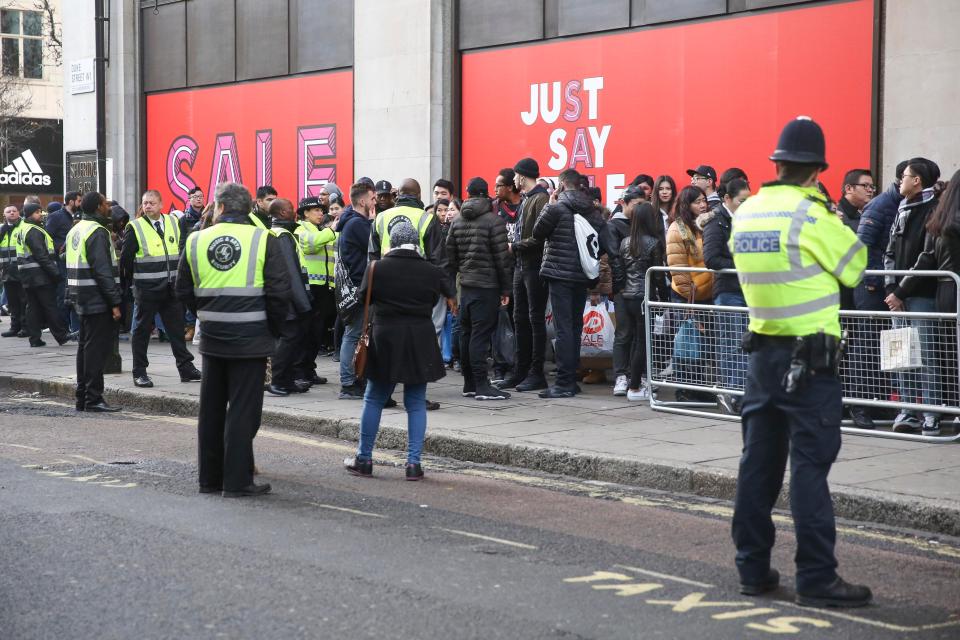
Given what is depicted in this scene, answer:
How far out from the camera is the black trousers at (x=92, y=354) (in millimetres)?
11766

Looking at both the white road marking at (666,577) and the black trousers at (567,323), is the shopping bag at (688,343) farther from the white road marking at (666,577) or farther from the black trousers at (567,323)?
the white road marking at (666,577)

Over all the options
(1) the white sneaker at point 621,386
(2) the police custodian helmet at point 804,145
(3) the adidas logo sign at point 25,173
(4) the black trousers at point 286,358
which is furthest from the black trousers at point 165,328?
(3) the adidas logo sign at point 25,173

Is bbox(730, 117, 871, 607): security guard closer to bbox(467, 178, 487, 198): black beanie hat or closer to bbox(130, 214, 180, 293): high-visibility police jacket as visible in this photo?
bbox(467, 178, 487, 198): black beanie hat

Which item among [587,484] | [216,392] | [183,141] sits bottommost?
[587,484]

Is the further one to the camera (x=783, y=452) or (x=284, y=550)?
(x=284, y=550)

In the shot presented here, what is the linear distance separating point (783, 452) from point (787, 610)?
0.68 meters

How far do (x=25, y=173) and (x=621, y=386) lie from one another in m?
36.7

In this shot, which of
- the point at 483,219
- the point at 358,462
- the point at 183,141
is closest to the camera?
the point at 358,462

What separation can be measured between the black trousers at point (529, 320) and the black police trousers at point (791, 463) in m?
6.11

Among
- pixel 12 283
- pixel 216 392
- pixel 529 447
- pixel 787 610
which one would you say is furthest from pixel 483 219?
pixel 12 283

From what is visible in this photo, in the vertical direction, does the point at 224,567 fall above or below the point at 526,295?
below

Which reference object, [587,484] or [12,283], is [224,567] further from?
[12,283]

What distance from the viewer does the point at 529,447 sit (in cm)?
910

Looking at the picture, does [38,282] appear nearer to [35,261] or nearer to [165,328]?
[35,261]
